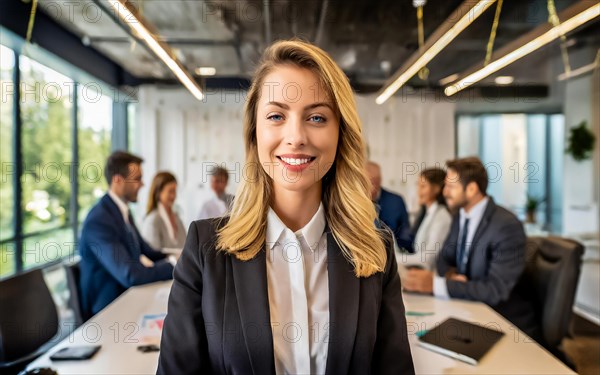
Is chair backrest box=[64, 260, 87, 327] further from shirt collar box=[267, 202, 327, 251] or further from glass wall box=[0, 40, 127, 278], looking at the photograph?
shirt collar box=[267, 202, 327, 251]

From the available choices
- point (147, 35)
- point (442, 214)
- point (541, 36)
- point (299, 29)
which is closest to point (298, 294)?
point (147, 35)

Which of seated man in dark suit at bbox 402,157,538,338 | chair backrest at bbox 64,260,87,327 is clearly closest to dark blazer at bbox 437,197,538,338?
seated man in dark suit at bbox 402,157,538,338

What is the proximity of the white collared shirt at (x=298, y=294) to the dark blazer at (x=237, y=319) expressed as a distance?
0.17 ft

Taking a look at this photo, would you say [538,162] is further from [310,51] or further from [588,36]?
[310,51]

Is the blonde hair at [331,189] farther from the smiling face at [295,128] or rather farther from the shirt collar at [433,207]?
the shirt collar at [433,207]

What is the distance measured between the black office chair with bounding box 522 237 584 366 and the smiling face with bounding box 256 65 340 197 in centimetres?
217

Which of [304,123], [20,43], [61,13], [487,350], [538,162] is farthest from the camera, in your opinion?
[538,162]

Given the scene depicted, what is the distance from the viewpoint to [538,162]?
324 inches

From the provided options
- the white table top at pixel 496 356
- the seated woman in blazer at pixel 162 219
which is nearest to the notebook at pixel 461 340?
the white table top at pixel 496 356

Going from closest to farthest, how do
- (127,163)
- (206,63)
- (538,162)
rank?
(127,163), (206,63), (538,162)

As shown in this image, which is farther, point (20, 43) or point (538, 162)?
point (538, 162)

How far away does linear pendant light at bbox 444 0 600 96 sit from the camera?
73.5 inches

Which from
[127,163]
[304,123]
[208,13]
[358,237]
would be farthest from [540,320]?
[208,13]

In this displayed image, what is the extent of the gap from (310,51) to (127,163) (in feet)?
7.68
